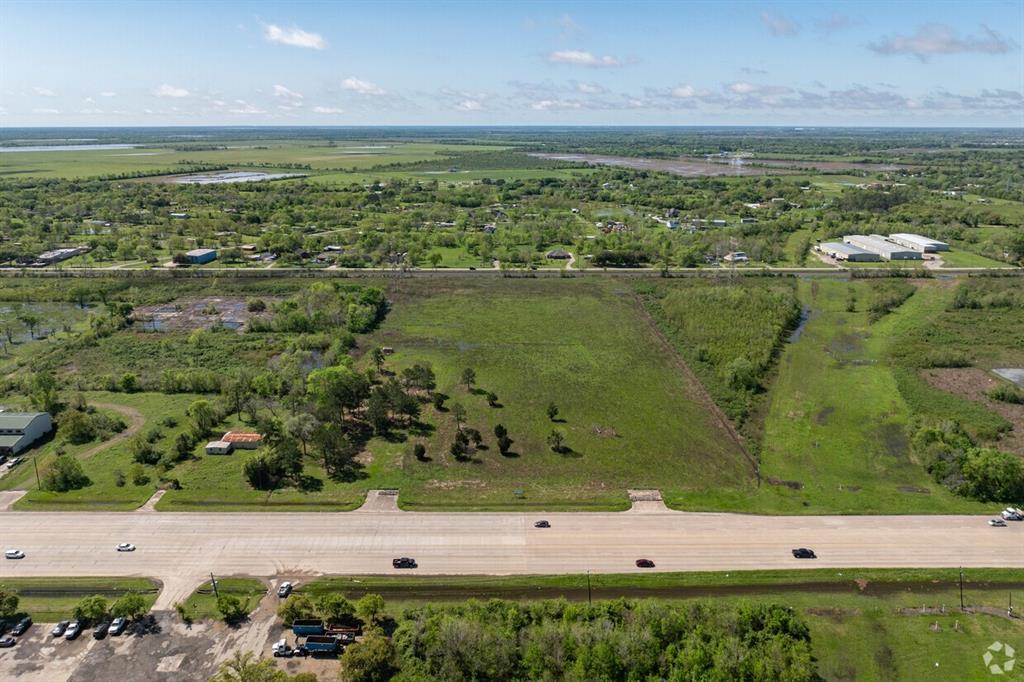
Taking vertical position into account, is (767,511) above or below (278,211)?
below

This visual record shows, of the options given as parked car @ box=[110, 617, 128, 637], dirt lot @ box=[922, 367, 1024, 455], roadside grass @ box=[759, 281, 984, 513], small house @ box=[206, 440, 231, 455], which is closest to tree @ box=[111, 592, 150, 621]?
parked car @ box=[110, 617, 128, 637]

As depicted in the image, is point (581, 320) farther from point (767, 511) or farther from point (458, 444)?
point (767, 511)

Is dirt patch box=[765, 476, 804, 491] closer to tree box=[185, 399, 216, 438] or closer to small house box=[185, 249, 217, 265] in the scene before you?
tree box=[185, 399, 216, 438]

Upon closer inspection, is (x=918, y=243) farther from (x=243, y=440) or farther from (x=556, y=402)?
(x=243, y=440)

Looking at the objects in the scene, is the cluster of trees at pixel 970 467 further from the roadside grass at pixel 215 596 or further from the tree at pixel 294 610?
the roadside grass at pixel 215 596

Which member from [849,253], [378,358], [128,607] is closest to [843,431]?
[378,358]

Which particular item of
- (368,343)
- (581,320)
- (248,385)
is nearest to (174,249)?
(368,343)

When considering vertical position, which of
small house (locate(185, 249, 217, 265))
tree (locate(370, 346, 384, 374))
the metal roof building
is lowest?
tree (locate(370, 346, 384, 374))
